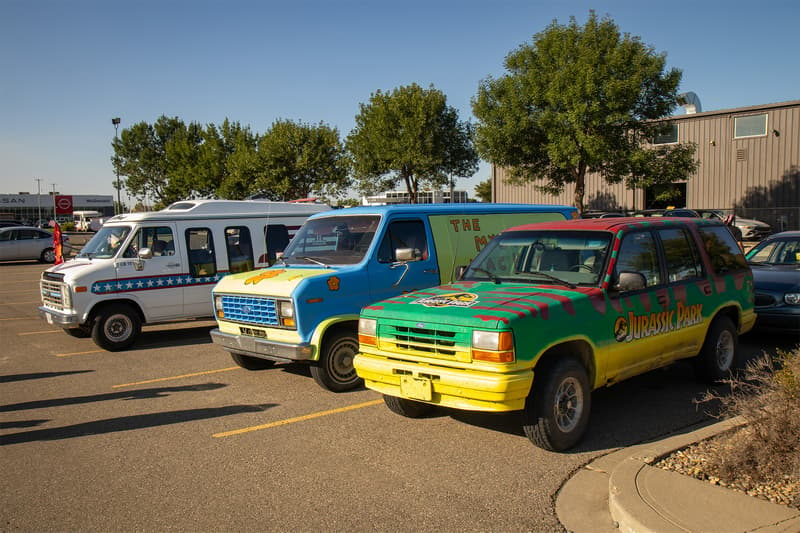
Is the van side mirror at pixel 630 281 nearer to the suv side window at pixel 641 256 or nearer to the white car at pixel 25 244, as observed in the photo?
the suv side window at pixel 641 256

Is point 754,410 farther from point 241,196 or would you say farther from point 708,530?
point 241,196

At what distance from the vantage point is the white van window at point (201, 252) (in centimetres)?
1111

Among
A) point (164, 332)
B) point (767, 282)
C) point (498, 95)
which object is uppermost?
point (498, 95)

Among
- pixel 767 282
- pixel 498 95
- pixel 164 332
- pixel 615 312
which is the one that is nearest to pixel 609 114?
pixel 498 95

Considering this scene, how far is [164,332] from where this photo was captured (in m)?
12.3

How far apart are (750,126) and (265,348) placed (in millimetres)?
37981

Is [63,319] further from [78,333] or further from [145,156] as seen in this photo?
[145,156]

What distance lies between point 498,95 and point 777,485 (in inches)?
1146

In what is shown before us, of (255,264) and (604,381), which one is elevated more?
(255,264)

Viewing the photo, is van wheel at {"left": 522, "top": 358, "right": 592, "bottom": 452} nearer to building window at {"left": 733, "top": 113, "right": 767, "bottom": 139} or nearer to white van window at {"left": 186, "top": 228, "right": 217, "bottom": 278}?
white van window at {"left": 186, "top": 228, "right": 217, "bottom": 278}

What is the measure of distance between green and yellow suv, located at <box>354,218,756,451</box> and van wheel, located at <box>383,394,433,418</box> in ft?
0.05

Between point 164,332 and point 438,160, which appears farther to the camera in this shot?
point 438,160

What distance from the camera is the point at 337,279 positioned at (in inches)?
297

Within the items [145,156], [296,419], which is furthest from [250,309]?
[145,156]
